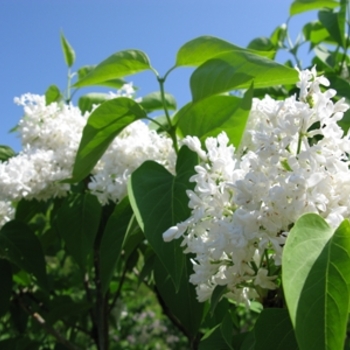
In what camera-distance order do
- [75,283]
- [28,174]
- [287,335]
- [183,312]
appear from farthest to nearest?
[75,283] < [28,174] < [183,312] < [287,335]

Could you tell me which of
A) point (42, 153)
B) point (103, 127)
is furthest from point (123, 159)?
point (42, 153)

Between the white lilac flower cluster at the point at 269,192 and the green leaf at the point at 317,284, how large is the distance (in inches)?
2.7

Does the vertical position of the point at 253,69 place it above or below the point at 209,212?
above

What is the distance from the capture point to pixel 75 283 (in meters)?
2.30

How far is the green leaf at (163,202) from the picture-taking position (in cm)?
80

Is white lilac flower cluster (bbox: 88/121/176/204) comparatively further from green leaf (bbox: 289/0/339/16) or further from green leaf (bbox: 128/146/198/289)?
green leaf (bbox: 289/0/339/16)

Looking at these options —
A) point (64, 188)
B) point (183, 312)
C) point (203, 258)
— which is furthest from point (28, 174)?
point (203, 258)

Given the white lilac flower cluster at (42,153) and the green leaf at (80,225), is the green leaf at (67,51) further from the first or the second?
the green leaf at (80,225)

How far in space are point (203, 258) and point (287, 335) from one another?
15 centimetres

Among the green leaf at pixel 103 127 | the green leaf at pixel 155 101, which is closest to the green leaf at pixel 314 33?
the green leaf at pixel 155 101

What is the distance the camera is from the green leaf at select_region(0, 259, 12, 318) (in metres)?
1.28

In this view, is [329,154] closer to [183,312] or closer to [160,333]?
[183,312]

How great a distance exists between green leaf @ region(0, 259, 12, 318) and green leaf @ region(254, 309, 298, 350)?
0.81 m

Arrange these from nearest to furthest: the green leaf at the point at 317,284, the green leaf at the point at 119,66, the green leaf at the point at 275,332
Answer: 1. the green leaf at the point at 317,284
2. the green leaf at the point at 275,332
3. the green leaf at the point at 119,66
